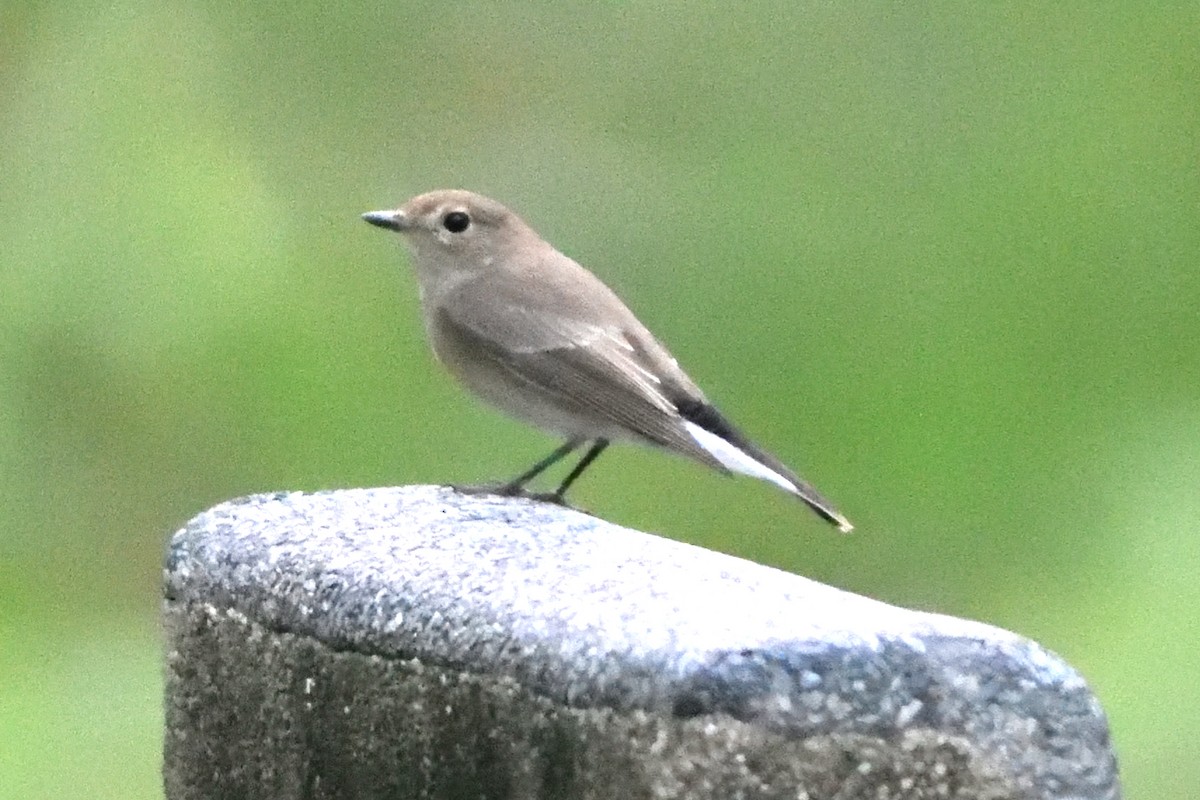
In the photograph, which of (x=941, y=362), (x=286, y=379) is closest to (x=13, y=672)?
(x=286, y=379)

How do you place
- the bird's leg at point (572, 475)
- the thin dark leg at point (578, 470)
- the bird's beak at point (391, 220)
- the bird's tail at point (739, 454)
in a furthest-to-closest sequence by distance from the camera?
the bird's beak at point (391, 220)
the bird's tail at point (739, 454)
the thin dark leg at point (578, 470)
the bird's leg at point (572, 475)

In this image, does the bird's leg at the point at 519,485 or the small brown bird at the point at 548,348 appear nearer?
the bird's leg at the point at 519,485

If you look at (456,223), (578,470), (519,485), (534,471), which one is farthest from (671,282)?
(519,485)

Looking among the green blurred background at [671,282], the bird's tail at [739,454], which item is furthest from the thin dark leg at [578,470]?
the green blurred background at [671,282]

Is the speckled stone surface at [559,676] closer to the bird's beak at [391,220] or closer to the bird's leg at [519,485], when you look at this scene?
the bird's leg at [519,485]

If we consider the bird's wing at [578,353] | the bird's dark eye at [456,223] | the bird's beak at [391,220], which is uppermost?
the bird's dark eye at [456,223]

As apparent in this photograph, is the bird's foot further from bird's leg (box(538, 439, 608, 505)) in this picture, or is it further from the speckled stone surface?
the speckled stone surface

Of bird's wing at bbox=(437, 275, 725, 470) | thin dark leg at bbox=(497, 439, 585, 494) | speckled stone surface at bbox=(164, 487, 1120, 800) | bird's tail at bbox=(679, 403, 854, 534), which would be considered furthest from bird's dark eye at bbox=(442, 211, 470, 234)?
speckled stone surface at bbox=(164, 487, 1120, 800)

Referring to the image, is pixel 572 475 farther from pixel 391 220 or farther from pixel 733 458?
pixel 391 220
